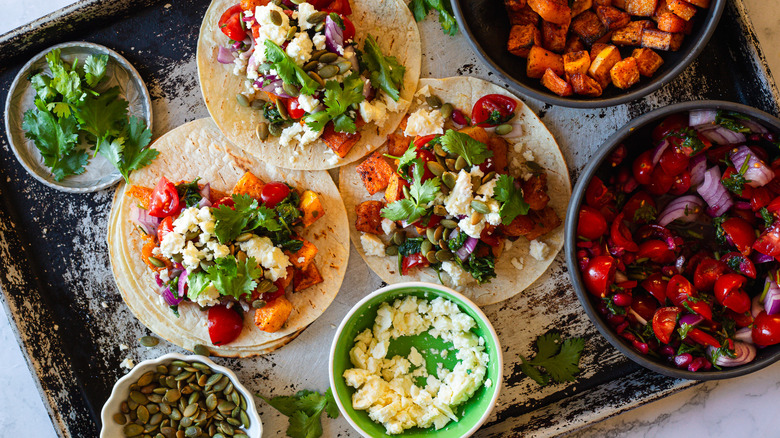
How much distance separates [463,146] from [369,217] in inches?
29.8

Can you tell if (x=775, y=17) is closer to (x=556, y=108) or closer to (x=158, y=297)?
(x=556, y=108)

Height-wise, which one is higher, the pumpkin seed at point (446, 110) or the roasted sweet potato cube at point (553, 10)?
the roasted sweet potato cube at point (553, 10)

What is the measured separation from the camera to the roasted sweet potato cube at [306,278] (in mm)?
3295

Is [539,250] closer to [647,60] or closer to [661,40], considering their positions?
[647,60]

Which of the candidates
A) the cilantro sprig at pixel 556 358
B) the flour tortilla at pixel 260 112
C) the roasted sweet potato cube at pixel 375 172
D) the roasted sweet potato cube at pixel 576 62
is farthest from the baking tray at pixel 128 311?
the roasted sweet potato cube at pixel 375 172

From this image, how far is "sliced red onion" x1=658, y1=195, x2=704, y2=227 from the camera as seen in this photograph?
123 inches

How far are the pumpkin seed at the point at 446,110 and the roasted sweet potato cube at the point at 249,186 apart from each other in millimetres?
1234

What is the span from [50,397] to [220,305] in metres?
1.32

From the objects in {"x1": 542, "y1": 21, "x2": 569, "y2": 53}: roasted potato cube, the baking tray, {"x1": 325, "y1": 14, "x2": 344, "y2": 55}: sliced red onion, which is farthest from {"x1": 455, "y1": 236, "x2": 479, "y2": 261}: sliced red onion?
{"x1": 325, "y1": 14, "x2": 344, "y2": 55}: sliced red onion

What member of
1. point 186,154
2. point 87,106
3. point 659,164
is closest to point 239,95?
point 186,154

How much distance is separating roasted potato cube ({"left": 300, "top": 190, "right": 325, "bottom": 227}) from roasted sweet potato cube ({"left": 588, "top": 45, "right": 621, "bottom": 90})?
1789 millimetres

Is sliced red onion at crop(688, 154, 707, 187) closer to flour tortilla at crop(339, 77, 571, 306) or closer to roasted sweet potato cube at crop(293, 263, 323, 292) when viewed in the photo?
flour tortilla at crop(339, 77, 571, 306)

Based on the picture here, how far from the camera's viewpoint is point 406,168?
3.10 meters

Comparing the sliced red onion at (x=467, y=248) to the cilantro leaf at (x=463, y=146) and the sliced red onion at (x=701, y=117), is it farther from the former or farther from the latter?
the sliced red onion at (x=701, y=117)
